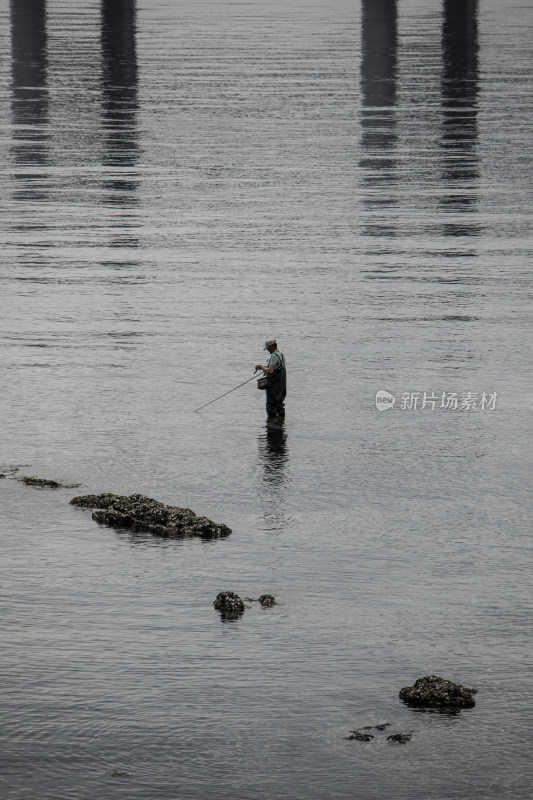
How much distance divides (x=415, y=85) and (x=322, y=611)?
7474 centimetres

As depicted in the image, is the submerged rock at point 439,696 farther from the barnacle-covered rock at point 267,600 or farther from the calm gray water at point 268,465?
the barnacle-covered rock at point 267,600

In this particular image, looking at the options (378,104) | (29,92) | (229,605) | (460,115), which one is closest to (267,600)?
(229,605)

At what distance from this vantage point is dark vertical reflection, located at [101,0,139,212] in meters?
56.2

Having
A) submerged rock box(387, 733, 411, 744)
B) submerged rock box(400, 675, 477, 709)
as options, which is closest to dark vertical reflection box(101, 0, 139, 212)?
submerged rock box(400, 675, 477, 709)

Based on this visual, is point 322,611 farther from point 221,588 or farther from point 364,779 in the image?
point 364,779

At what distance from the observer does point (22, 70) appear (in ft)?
315

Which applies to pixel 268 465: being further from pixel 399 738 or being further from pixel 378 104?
pixel 378 104

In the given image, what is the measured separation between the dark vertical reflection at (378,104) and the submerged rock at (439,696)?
101 feet

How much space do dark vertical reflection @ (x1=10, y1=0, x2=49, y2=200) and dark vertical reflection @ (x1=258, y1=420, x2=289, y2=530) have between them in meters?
28.6

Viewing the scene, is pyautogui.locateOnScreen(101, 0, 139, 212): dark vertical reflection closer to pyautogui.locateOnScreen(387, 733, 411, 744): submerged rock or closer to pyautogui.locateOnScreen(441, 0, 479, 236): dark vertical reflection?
pyautogui.locateOnScreen(441, 0, 479, 236): dark vertical reflection

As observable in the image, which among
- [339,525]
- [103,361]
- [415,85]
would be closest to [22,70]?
[415,85]

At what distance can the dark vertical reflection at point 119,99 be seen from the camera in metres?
56.2

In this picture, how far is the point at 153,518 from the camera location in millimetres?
21406

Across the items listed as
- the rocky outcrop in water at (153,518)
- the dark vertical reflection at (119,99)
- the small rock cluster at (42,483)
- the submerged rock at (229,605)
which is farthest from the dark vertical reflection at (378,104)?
the submerged rock at (229,605)
